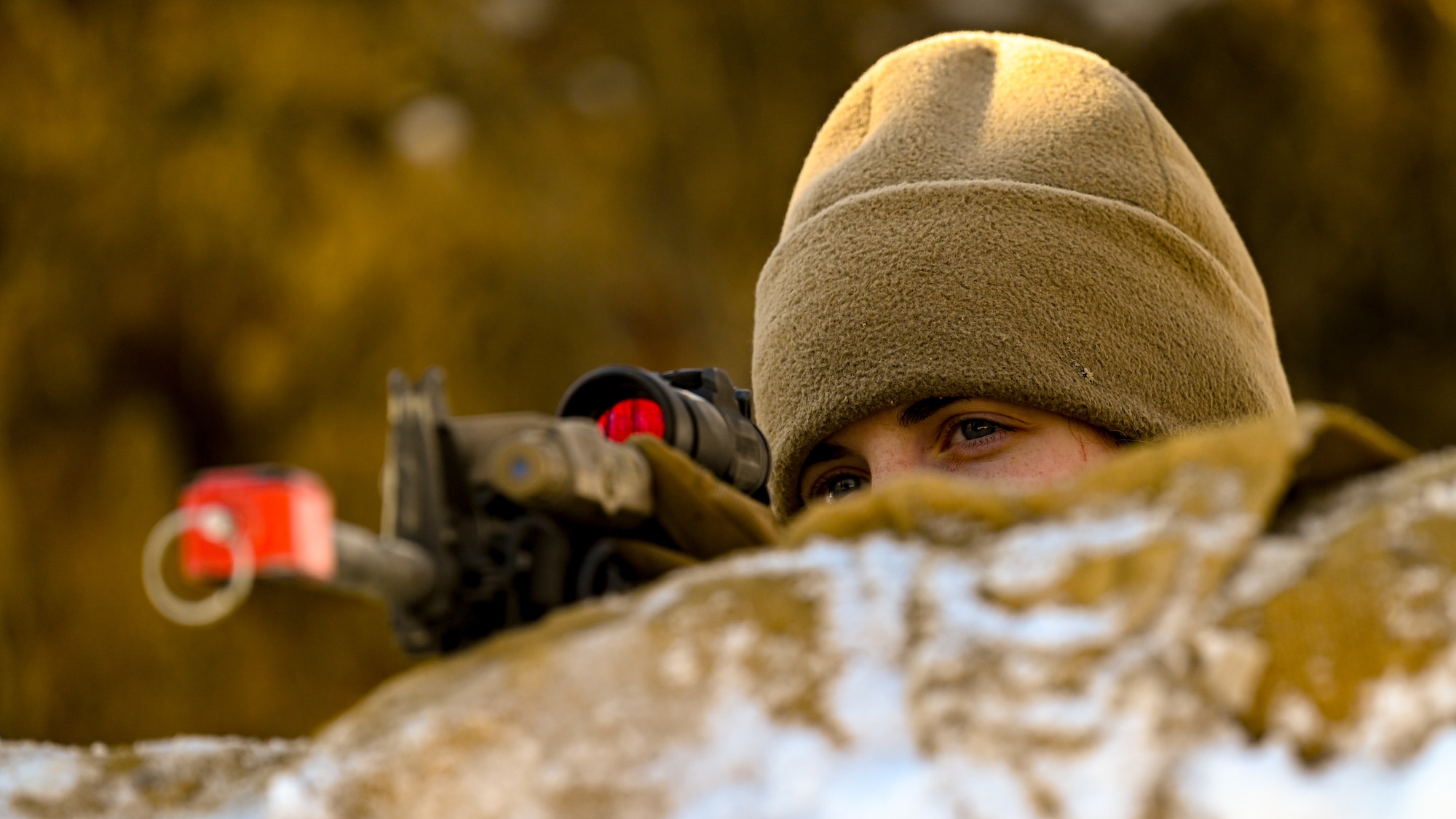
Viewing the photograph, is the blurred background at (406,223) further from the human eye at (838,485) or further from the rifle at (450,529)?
the rifle at (450,529)

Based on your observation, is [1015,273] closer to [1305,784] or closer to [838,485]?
[838,485]

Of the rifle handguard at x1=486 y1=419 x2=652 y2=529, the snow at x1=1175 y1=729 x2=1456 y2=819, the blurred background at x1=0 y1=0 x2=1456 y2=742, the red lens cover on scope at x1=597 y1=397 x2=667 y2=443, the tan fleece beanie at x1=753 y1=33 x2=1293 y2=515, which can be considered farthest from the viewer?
the blurred background at x1=0 y1=0 x2=1456 y2=742

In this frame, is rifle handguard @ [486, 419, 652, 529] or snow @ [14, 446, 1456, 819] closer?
snow @ [14, 446, 1456, 819]

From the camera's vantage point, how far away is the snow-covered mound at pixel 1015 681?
36cm

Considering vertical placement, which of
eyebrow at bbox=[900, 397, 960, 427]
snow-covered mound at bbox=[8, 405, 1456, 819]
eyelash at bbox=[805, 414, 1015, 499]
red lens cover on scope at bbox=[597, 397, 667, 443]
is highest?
red lens cover on scope at bbox=[597, 397, 667, 443]

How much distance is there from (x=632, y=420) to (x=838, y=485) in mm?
488

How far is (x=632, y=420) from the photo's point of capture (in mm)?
629

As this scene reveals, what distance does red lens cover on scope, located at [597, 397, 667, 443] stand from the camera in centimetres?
62

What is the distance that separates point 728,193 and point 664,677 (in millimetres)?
3721

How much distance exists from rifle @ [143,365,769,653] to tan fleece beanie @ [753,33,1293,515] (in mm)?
497

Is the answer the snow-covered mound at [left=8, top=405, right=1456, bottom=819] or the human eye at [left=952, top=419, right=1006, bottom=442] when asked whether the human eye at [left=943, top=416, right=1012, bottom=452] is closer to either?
the human eye at [left=952, top=419, right=1006, bottom=442]

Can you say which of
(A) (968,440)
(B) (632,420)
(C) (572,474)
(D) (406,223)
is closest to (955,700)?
(C) (572,474)

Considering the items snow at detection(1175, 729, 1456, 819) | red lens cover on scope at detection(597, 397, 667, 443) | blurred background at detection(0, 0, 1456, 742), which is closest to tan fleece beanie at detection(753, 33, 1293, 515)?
red lens cover on scope at detection(597, 397, 667, 443)

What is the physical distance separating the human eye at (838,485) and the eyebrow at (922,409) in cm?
7
